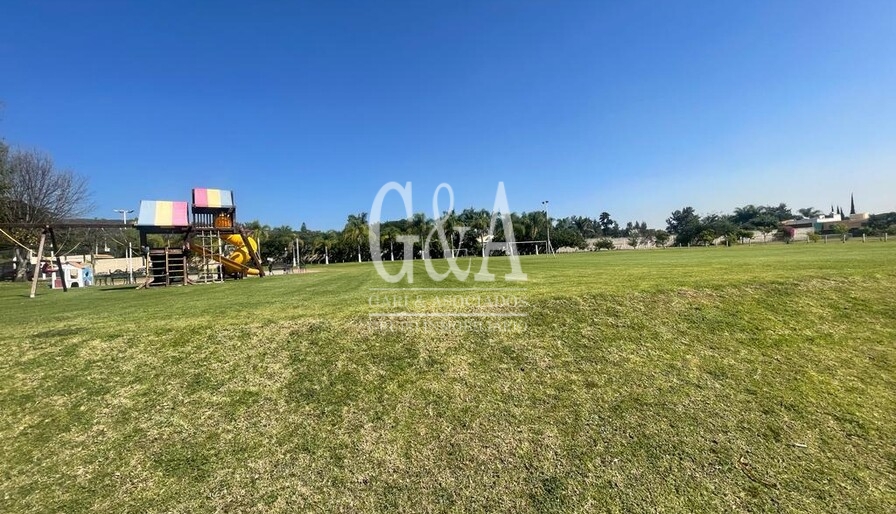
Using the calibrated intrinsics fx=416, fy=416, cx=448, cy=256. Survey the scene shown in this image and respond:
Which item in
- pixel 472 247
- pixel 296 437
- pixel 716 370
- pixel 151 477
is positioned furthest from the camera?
pixel 472 247

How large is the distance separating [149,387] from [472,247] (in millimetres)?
69508

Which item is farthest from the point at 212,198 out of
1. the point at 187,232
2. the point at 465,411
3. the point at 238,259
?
the point at 465,411

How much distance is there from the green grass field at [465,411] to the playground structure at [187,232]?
48.4 feet

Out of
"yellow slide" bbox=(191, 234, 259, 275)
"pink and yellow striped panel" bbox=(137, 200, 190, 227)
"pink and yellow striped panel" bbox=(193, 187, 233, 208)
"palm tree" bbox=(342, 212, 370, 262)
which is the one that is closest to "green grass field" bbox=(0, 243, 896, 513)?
"pink and yellow striped panel" bbox=(137, 200, 190, 227)

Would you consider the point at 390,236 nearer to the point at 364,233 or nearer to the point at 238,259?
the point at 364,233

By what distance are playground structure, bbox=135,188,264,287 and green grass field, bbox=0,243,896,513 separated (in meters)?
14.7

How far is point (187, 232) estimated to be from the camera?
21906 millimetres

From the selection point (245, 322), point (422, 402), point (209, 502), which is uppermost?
point (245, 322)

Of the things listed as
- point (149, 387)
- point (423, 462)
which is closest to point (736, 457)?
point (423, 462)

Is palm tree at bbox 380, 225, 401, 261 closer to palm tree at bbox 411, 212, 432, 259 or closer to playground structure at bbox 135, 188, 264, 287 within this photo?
palm tree at bbox 411, 212, 432, 259

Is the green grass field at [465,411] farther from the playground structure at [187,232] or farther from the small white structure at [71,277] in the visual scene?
the small white structure at [71,277]

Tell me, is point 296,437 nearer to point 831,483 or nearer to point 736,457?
point 736,457

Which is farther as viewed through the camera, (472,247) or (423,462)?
(472,247)

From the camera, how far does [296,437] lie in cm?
411
